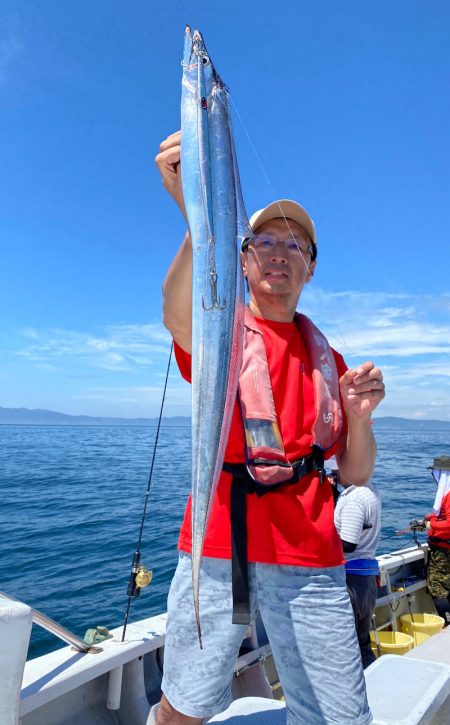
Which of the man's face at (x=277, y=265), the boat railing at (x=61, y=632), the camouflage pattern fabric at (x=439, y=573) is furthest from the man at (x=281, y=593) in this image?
the camouflage pattern fabric at (x=439, y=573)

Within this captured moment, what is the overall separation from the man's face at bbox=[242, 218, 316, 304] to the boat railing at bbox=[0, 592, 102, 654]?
1879 millimetres

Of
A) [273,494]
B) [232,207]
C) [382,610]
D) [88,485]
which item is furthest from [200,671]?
[88,485]

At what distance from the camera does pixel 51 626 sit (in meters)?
2.71

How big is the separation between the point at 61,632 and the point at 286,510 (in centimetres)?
176

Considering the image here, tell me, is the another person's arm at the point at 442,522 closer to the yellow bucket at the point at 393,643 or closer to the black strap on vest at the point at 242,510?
the yellow bucket at the point at 393,643

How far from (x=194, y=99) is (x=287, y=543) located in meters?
1.68

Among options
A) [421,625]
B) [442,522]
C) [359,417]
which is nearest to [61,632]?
[359,417]

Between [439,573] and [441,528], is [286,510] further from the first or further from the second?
[439,573]

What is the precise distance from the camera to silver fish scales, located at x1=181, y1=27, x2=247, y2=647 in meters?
1.43

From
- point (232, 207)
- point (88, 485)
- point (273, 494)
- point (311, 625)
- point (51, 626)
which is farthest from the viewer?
point (88, 485)

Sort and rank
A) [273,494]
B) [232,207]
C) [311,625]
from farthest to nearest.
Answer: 1. [273,494]
2. [311,625]
3. [232,207]

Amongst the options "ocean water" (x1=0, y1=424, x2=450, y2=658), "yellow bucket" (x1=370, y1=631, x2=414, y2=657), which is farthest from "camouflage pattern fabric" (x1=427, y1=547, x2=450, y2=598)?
"ocean water" (x1=0, y1=424, x2=450, y2=658)

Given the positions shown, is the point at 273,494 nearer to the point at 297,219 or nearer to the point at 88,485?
the point at 297,219

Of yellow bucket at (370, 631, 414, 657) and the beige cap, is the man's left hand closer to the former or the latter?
the beige cap
